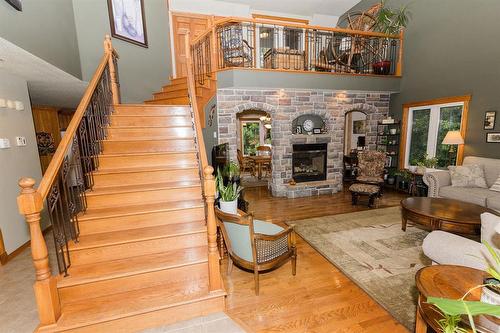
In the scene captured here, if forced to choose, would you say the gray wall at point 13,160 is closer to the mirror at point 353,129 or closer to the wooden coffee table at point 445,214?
the wooden coffee table at point 445,214

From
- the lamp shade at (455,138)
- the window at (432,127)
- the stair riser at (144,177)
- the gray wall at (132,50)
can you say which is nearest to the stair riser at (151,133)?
the stair riser at (144,177)

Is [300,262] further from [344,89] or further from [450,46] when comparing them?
[450,46]

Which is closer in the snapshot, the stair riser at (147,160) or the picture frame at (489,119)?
the stair riser at (147,160)

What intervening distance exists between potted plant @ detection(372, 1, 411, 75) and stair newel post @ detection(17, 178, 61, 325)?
6837mm

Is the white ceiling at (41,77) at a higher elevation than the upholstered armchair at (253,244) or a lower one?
higher

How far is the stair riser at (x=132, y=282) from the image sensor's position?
79.9 inches

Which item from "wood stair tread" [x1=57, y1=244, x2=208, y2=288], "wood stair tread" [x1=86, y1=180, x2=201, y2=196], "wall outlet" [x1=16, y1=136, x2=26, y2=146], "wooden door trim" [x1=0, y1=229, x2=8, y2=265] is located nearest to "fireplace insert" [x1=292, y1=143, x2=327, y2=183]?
"wood stair tread" [x1=86, y1=180, x2=201, y2=196]

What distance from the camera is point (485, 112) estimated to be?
4.28 metres

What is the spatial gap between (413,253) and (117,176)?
3936 mm

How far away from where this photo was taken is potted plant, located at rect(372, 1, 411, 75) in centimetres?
543

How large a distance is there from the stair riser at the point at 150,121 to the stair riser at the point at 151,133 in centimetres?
12

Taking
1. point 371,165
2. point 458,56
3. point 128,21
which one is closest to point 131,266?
point 128,21

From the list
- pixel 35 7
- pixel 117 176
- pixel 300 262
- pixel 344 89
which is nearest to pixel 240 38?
pixel 344 89

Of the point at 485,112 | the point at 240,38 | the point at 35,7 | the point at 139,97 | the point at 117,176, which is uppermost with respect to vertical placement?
the point at 240,38
